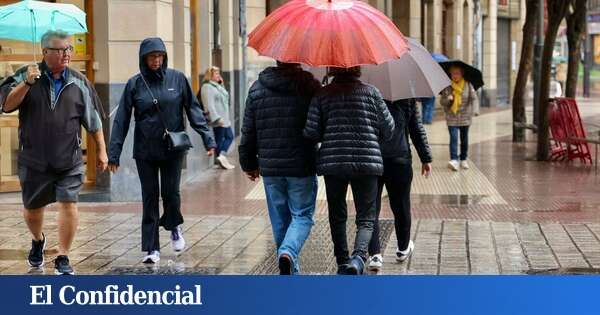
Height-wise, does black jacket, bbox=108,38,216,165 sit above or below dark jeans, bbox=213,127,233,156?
above

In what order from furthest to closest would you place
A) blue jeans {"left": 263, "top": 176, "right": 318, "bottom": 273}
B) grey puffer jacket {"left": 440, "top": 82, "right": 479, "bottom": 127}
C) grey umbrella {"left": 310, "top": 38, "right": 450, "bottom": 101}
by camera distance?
grey puffer jacket {"left": 440, "top": 82, "right": 479, "bottom": 127} → grey umbrella {"left": 310, "top": 38, "right": 450, "bottom": 101} → blue jeans {"left": 263, "top": 176, "right": 318, "bottom": 273}

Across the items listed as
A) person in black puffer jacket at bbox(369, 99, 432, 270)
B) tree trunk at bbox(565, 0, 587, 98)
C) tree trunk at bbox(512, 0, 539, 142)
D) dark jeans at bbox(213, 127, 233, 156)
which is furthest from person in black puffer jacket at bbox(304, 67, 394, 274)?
tree trunk at bbox(512, 0, 539, 142)

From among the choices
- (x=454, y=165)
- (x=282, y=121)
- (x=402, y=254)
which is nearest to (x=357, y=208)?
(x=282, y=121)

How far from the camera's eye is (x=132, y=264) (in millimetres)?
10086

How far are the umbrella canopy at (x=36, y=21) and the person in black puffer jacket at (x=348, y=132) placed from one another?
219cm

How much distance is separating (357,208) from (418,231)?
328 cm

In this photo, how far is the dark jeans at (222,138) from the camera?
61.7 feet

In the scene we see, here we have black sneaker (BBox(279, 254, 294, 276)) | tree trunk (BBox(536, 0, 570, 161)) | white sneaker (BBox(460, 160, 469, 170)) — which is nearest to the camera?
black sneaker (BBox(279, 254, 294, 276))

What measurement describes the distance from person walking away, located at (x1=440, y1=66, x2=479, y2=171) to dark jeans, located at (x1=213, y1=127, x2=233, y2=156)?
3.28 metres

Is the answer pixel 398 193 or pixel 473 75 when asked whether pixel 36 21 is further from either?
pixel 473 75

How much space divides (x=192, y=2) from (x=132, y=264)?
8.86 meters

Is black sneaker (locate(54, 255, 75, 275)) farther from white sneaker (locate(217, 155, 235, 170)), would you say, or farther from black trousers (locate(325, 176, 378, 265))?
white sneaker (locate(217, 155, 235, 170))

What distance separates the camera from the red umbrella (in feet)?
27.0

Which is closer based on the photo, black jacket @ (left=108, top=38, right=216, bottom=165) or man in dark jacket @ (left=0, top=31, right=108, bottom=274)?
man in dark jacket @ (left=0, top=31, right=108, bottom=274)
